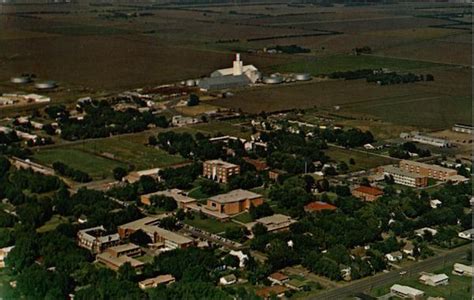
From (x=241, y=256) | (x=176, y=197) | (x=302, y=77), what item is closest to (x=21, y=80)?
(x=302, y=77)

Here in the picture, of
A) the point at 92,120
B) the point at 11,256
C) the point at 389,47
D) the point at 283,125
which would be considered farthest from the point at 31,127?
the point at 389,47

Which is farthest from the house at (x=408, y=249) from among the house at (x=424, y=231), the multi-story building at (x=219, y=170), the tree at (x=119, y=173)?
the tree at (x=119, y=173)

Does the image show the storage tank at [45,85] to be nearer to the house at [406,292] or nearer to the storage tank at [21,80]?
the storage tank at [21,80]

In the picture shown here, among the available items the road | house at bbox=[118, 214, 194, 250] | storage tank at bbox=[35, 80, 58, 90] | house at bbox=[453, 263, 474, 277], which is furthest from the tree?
storage tank at bbox=[35, 80, 58, 90]

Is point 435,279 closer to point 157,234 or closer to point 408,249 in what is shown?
point 408,249

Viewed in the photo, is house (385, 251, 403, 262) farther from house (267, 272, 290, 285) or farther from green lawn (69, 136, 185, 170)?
green lawn (69, 136, 185, 170)

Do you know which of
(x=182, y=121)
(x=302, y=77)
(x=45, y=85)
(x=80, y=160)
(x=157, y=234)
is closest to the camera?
(x=157, y=234)
